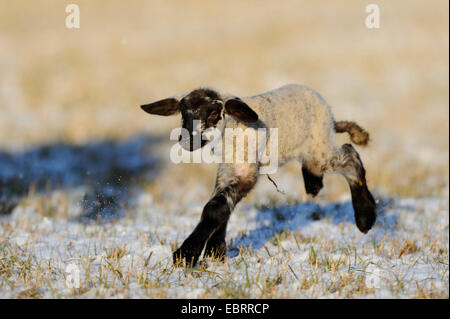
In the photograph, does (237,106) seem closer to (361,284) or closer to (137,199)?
(361,284)

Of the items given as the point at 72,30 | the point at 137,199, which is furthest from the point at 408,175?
the point at 72,30

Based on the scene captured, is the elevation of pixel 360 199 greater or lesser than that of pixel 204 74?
lesser

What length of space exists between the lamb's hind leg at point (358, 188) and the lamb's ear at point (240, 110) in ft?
4.66

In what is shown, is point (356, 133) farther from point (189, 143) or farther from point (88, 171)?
point (88, 171)

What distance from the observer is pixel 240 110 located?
3.61 metres

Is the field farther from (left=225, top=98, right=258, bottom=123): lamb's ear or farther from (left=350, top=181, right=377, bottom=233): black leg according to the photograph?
(left=225, top=98, right=258, bottom=123): lamb's ear

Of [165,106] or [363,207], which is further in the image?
[363,207]

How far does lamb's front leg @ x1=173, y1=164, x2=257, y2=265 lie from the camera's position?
3.48m

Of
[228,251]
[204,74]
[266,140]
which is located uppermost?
[204,74]

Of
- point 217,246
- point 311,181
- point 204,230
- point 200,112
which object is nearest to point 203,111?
point 200,112

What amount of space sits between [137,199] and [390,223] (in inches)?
137

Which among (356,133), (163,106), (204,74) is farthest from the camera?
(204,74)

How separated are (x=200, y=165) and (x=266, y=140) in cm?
598

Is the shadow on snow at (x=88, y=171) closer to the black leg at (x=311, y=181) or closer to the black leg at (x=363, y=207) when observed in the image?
the black leg at (x=311, y=181)
